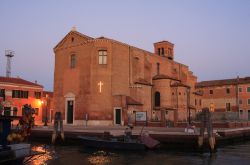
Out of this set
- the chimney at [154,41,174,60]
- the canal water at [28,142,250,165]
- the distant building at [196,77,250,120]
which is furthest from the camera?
the distant building at [196,77,250,120]

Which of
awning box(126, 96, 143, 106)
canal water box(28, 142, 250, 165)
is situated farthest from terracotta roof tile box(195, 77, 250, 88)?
canal water box(28, 142, 250, 165)

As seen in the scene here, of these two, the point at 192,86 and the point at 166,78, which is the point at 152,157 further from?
the point at 192,86

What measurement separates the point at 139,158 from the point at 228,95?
51.5 m

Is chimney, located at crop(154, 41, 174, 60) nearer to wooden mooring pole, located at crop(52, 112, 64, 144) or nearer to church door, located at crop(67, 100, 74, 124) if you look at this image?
church door, located at crop(67, 100, 74, 124)

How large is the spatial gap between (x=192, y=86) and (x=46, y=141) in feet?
131

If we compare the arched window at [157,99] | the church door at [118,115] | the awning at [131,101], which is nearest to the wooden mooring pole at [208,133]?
the church door at [118,115]

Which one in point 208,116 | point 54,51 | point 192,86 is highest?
point 54,51

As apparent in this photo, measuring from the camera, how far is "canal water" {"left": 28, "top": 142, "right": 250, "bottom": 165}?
59.6ft

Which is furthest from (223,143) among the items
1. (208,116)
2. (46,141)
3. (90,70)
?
(90,70)

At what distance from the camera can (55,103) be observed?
45062 mm

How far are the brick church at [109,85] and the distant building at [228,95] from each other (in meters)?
19.6

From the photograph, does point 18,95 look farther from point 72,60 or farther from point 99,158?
point 99,158

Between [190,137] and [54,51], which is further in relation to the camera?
[54,51]

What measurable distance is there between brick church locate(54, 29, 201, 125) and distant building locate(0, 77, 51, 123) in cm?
592
